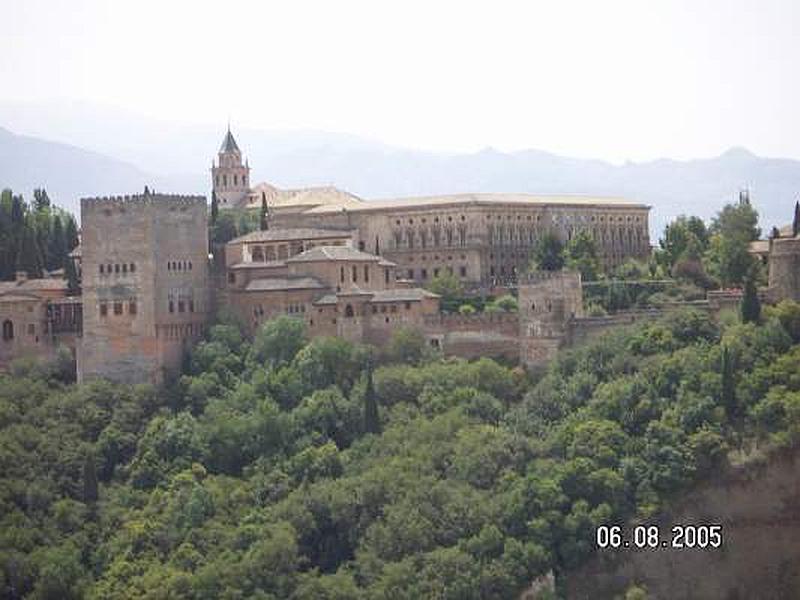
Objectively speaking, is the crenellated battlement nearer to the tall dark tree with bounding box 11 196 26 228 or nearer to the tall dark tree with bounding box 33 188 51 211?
the tall dark tree with bounding box 11 196 26 228

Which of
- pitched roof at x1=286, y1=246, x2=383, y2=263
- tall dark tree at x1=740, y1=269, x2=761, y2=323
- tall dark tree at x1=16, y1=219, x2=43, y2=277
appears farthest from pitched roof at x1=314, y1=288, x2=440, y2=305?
tall dark tree at x1=16, y1=219, x2=43, y2=277

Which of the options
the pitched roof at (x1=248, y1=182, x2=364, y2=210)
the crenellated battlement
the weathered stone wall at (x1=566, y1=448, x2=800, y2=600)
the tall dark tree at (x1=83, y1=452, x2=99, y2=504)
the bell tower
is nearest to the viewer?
the weathered stone wall at (x1=566, y1=448, x2=800, y2=600)

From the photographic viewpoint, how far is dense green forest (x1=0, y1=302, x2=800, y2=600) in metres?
59.6

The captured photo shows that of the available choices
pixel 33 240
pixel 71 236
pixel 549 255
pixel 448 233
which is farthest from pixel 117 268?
pixel 448 233

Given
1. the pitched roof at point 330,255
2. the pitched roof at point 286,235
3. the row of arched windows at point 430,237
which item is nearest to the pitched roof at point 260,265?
the pitched roof at point 330,255

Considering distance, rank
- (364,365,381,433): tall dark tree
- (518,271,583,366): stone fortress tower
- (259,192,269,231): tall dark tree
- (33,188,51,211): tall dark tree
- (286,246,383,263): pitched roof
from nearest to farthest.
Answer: (364,365,381,433): tall dark tree < (518,271,583,366): stone fortress tower < (286,246,383,263): pitched roof < (259,192,269,231): tall dark tree < (33,188,51,211): tall dark tree

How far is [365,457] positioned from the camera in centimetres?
6444

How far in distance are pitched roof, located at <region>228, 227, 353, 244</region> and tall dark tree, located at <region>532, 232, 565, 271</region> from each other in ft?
Result: 24.3

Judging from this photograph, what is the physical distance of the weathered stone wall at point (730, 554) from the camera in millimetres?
58906

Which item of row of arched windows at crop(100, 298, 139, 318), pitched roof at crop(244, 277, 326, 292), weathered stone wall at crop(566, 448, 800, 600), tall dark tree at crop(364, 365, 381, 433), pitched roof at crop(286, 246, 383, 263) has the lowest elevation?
weathered stone wall at crop(566, 448, 800, 600)

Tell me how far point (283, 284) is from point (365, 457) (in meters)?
9.60

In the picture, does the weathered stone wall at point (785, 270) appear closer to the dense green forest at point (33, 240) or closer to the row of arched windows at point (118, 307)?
the row of arched windows at point (118, 307)

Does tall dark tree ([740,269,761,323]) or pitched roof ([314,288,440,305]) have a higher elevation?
pitched roof ([314,288,440,305])

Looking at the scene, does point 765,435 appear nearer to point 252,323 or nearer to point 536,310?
point 536,310
